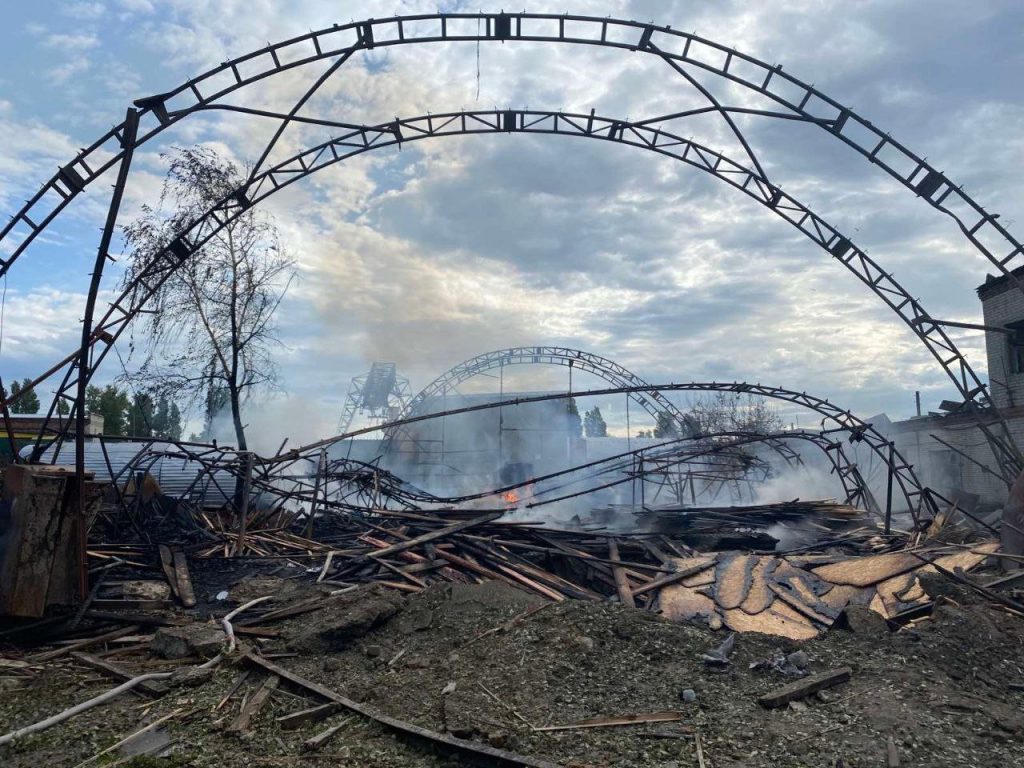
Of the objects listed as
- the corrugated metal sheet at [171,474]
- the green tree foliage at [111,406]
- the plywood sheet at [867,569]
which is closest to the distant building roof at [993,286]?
the plywood sheet at [867,569]

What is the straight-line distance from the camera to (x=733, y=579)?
417 inches

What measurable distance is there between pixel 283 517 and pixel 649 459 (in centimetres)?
955

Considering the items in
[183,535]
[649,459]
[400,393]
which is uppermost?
[400,393]

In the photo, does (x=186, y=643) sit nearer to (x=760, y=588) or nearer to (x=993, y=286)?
(x=760, y=588)

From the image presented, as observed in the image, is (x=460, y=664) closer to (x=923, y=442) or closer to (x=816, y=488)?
(x=816, y=488)

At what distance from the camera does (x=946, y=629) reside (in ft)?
25.8

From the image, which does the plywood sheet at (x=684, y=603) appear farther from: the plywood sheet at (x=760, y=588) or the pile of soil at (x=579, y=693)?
the pile of soil at (x=579, y=693)

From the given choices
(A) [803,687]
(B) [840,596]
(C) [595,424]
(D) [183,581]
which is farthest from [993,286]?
(C) [595,424]

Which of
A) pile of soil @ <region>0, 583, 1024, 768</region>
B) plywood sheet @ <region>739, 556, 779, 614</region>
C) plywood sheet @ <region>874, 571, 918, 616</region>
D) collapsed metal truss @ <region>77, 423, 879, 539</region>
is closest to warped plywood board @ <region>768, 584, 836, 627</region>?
plywood sheet @ <region>739, 556, 779, 614</region>

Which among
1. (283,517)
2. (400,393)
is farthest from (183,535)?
→ (400,393)

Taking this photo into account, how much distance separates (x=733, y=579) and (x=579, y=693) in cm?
470

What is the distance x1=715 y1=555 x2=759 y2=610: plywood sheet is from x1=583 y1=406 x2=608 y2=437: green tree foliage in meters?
82.4

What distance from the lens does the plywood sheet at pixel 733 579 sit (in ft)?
32.7

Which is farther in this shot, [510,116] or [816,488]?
[816,488]
